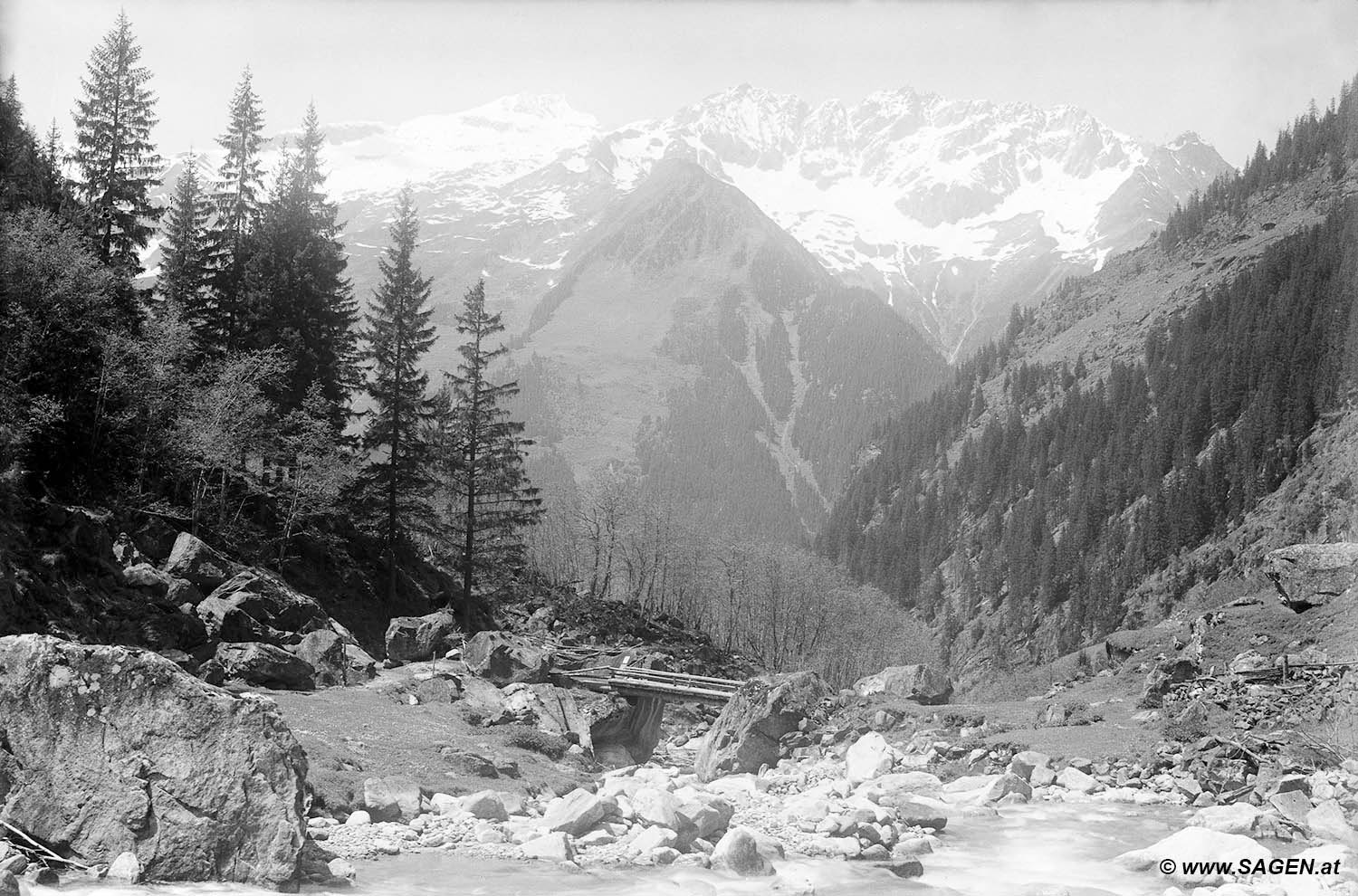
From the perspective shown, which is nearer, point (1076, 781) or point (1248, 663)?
point (1076, 781)

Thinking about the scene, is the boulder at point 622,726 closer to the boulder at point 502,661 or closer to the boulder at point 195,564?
the boulder at point 502,661

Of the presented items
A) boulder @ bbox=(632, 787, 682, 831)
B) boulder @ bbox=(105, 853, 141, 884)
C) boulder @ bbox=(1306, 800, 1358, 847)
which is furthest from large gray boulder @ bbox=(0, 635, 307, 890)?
boulder @ bbox=(1306, 800, 1358, 847)

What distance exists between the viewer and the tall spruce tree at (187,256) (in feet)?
174

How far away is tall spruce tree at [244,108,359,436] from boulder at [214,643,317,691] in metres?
20.8

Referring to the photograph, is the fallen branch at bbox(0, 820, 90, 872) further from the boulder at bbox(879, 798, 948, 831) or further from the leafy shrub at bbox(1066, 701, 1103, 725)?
the leafy shrub at bbox(1066, 701, 1103, 725)

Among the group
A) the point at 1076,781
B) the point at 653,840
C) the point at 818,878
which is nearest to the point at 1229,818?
the point at 1076,781

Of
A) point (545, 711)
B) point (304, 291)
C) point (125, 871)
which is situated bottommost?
point (545, 711)

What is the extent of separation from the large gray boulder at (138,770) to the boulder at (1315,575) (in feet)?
114

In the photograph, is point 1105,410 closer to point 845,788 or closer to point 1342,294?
point 1342,294

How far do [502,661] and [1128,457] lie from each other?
11682cm

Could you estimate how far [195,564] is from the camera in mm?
35938

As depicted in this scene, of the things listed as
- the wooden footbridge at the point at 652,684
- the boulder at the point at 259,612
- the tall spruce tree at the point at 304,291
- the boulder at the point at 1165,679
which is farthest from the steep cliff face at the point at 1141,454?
the boulder at the point at 259,612

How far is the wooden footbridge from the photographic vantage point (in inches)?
1880

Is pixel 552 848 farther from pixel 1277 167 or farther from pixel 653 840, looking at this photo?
pixel 1277 167
